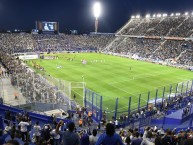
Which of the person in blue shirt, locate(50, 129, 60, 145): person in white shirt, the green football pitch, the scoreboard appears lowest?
the green football pitch

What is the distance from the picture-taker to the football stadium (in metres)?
9.63

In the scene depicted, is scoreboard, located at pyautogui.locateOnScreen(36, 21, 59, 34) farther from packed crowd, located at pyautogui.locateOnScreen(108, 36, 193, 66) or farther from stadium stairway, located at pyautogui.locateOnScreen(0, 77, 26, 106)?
stadium stairway, located at pyautogui.locateOnScreen(0, 77, 26, 106)

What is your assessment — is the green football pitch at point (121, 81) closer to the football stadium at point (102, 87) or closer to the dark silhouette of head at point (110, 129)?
the football stadium at point (102, 87)

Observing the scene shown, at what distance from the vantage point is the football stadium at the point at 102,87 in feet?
31.6

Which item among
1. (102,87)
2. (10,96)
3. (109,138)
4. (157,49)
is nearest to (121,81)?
(102,87)

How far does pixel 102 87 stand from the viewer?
3378 cm

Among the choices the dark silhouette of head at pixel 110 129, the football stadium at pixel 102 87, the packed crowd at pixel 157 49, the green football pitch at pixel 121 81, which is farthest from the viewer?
the packed crowd at pixel 157 49

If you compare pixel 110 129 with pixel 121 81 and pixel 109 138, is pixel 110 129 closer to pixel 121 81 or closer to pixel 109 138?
pixel 109 138

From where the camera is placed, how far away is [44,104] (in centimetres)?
2069

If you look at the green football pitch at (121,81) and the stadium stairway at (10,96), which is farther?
the green football pitch at (121,81)

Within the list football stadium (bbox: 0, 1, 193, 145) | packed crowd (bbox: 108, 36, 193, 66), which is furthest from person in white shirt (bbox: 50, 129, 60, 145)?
packed crowd (bbox: 108, 36, 193, 66)

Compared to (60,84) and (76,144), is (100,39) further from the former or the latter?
(76,144)

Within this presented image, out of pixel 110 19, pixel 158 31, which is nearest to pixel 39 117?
pixel 158 31

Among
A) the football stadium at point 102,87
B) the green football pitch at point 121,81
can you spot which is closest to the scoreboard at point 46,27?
the football stadium at point 102,87
